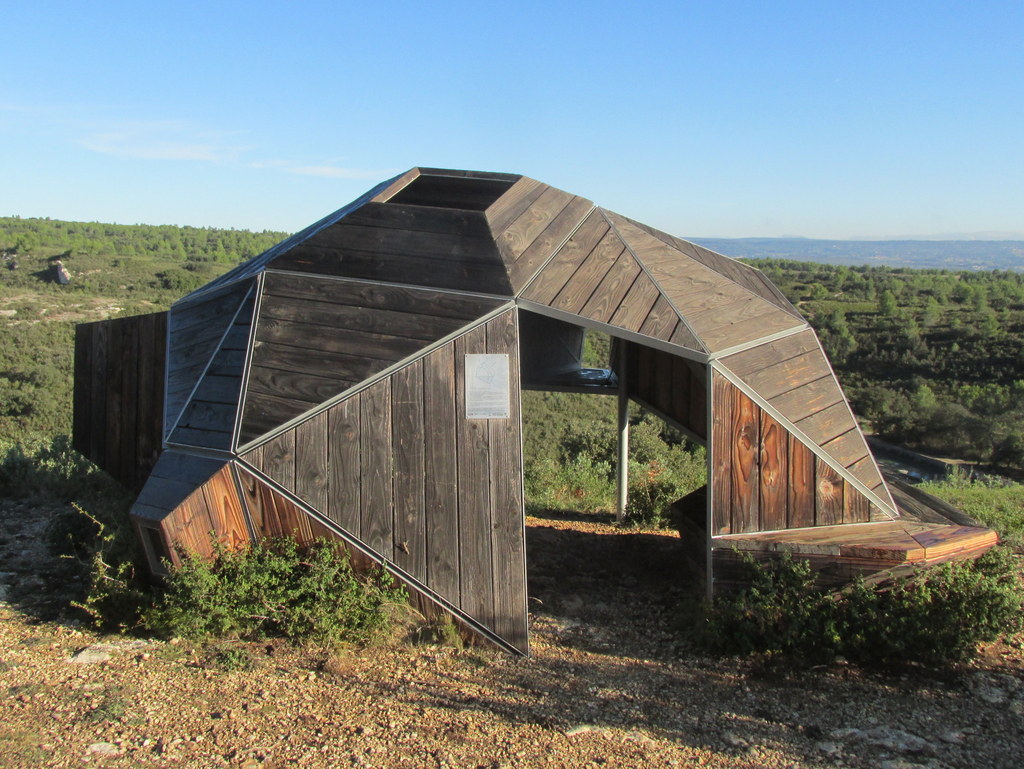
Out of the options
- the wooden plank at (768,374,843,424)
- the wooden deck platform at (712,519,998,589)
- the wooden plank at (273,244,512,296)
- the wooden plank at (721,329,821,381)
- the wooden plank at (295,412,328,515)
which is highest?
the wooden plank at (273,244,512,296)

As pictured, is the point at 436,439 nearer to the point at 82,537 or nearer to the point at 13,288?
the point at 82,537

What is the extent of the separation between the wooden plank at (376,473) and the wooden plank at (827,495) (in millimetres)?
2621

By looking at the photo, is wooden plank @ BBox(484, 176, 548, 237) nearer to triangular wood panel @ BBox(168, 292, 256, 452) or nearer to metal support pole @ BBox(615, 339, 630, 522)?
triangular wood panel @ BBox(168, 292, 256, 452)

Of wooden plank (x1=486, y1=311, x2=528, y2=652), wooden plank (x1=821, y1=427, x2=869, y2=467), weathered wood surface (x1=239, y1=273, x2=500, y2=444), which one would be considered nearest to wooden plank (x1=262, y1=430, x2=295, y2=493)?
weathered wood surface (x1=239, y1=273, x2=500, y2=444)

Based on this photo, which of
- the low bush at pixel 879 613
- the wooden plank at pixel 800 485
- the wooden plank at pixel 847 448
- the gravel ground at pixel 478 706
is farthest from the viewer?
the wooden plank at pixel 847 448

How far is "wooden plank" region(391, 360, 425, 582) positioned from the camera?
16.5 ft

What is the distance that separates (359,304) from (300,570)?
5.42ft

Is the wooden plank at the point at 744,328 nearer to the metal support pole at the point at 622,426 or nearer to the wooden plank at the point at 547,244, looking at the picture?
the wooden plank at the point at 547,244

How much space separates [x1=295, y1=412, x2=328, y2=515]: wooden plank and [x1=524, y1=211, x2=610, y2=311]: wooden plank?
1521 mm

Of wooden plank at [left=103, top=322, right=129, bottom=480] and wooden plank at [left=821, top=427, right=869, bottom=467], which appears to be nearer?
wooden plank at [left=821, top=427, right=869, bottom=467]

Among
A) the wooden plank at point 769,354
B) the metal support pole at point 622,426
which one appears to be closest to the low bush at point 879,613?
the wooden plank at point 769,354

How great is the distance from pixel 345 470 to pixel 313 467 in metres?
0.19

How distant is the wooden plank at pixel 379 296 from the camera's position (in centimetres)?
513

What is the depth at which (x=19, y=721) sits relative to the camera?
3934mm
